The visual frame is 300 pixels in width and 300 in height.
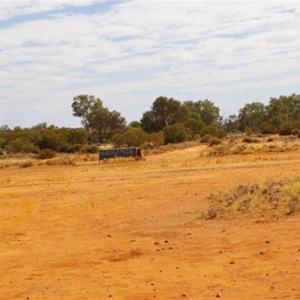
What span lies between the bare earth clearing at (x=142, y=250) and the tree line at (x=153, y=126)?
157ft

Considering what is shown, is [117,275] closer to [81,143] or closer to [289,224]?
[289,224]

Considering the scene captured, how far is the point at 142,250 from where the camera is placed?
13.3 meters

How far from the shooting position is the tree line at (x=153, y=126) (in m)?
74.7

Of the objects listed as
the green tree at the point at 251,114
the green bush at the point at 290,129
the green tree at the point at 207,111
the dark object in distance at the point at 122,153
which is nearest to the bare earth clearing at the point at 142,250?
the dark object in distance at the point at 122,153

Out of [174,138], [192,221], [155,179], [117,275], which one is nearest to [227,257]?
[117,275]

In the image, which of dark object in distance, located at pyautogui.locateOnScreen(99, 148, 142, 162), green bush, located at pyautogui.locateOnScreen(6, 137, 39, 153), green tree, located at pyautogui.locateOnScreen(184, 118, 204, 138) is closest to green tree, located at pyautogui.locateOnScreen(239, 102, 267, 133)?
green tree, located at pyautogui.locateOnScreen(184, 118, 204, 138)

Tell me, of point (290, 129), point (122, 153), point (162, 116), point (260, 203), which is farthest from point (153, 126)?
point (260, 203)

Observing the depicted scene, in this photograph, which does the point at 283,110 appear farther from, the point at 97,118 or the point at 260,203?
the point at 260,203

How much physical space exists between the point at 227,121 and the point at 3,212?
93.7 metres

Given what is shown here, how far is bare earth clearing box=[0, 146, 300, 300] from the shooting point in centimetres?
1002

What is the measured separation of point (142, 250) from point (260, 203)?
501 centimetres

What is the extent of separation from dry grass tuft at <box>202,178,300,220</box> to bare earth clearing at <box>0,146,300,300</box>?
1.73 feet

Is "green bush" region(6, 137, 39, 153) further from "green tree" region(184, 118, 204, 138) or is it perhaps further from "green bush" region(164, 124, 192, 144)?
"green tree" region(184, 118, 204, 138)

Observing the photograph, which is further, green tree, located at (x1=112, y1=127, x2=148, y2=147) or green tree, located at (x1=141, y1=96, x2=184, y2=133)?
green tree, located at (x1=141, y1=96, x2=184, y2=133)
